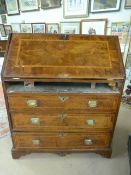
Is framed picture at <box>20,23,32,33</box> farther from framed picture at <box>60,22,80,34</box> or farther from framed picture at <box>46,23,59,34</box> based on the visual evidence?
framed picture at <box>60,22,80,34</box>

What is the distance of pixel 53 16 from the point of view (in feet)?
8.32

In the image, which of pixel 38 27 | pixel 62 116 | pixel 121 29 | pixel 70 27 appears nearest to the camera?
pixel 62 116

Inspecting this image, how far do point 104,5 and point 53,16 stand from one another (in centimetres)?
62

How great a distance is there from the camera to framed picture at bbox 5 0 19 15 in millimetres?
2645

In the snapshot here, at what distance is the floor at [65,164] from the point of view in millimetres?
1862

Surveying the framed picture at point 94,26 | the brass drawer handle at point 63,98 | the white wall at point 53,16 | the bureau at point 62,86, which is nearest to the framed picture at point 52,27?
the white wall at point 53,16

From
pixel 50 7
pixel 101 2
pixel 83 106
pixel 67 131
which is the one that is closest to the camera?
pixel 83 106

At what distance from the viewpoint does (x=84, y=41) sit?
1.70m

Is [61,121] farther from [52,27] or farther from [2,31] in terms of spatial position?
[2,31]

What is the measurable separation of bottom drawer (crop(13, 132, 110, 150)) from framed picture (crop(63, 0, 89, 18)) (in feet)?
4.63

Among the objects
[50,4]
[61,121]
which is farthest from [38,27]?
[61,121]

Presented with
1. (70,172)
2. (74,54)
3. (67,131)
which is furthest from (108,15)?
(70,172)

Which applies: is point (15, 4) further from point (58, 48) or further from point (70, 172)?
point (70, 172)

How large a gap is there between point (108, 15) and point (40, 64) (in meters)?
1.27
